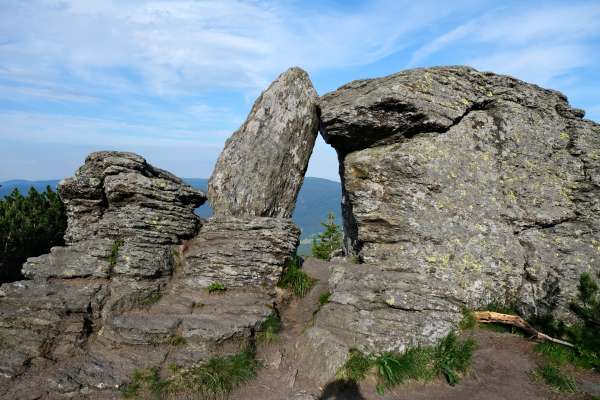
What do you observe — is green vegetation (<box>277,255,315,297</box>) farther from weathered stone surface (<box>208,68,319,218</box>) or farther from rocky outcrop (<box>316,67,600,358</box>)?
weathered stone surface (<box>208,68,319,218</box>)

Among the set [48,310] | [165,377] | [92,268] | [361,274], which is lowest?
[165,377]

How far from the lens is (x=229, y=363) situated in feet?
35.6

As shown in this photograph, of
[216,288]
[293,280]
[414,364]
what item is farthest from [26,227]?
[414,364]

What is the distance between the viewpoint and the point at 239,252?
1427cm

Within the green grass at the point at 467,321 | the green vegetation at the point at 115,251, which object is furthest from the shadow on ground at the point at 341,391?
the green vegetation at the point at 115,251

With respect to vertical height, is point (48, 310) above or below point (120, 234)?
below

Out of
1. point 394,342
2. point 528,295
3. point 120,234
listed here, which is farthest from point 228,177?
point 528,295

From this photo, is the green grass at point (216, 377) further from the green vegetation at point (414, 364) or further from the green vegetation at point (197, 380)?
the green vegetation at point (414, 364)

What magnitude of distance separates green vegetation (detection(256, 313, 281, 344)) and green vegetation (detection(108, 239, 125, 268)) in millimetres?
5539

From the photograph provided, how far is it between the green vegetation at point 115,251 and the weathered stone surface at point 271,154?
378cm

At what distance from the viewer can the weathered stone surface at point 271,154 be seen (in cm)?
1605

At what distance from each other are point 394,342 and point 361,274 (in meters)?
2.50

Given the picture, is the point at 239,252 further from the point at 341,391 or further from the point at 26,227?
the point at 26,227

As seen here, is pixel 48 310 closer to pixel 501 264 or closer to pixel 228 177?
pixel 228 177
